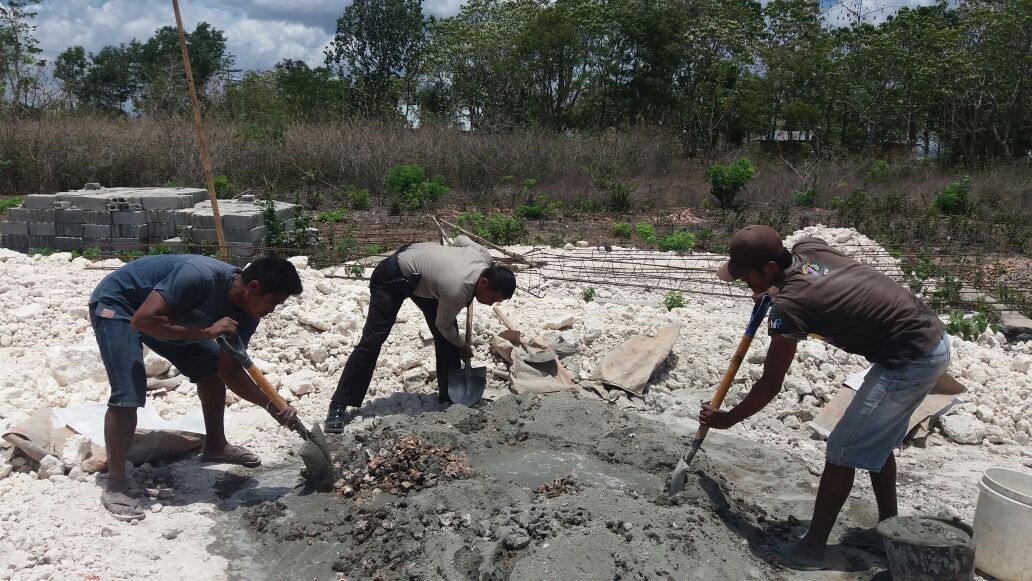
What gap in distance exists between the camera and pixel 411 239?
10.9m

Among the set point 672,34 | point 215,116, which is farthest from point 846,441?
point 672,34

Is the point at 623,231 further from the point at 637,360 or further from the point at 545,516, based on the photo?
the point at 545,516

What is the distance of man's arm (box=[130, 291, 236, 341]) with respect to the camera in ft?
11.0

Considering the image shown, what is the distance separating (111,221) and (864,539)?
9102mm

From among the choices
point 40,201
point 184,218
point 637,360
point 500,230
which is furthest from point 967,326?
point 40,201

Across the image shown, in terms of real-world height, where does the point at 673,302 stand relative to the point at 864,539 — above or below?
above

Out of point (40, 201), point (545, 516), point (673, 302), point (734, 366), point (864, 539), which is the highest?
point (40, 201)

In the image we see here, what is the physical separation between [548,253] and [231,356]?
6.68 metres

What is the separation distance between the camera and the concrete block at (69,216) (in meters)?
9.43

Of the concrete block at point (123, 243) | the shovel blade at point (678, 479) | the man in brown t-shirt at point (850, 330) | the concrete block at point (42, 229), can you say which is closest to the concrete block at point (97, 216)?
the concrete block at point (123, 243)

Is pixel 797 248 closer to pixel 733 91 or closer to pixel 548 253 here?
pixel 548 253

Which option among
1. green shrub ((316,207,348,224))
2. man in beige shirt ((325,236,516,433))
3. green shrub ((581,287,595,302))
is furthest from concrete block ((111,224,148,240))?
man in beige shirt ((325,236,516,433))

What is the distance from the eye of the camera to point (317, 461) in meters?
3.89

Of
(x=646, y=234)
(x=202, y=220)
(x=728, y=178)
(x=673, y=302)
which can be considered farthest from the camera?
(x=728, y=178)
